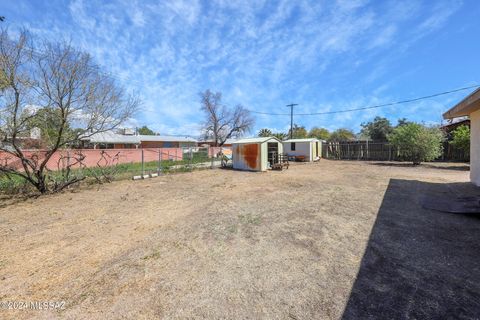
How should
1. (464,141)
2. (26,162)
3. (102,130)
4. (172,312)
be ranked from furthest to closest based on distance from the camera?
(464,141) < (102,130) < (26,162) < (172,312)

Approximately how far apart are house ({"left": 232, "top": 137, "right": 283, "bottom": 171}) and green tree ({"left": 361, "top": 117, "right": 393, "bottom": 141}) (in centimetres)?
1980

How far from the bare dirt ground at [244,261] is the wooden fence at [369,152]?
14890mm

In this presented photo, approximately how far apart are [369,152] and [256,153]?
1254cm

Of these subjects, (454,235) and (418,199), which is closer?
(454,235)

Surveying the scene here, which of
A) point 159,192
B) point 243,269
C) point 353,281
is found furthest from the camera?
point 159,192

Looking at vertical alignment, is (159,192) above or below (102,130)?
below

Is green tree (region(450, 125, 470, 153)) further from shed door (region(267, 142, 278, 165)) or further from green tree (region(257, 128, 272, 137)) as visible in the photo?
green tree (region(257, 128, 272, 137))

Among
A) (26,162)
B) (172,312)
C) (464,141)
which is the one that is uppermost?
(464,141)

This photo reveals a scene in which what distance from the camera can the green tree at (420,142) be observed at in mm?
14891

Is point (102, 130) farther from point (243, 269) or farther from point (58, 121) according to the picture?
point (243, 269)

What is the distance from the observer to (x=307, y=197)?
6660 mm

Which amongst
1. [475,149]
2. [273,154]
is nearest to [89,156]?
[273,154]

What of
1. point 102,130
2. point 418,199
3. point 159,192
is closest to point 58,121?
point 102,130

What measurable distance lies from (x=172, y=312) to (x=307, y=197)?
17.1 feet
